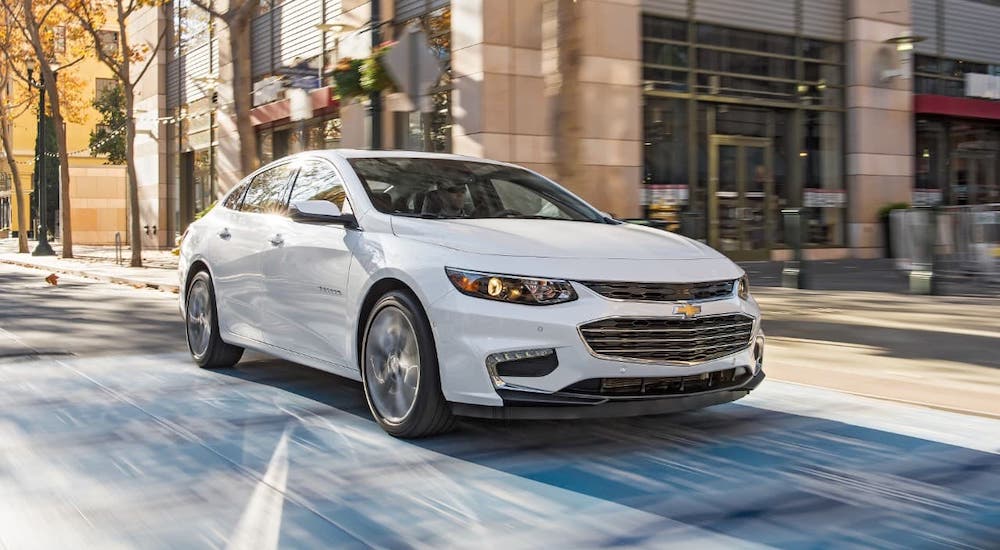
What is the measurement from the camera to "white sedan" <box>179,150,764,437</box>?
4.82 m

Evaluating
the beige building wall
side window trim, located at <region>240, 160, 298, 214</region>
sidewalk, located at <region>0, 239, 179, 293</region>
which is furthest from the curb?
side window trim, located at <region>240, 160, 298, 214</region>

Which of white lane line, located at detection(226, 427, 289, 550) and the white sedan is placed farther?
the white sedan

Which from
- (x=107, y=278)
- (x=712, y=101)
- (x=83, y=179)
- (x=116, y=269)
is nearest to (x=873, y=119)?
(x=712, y=101)

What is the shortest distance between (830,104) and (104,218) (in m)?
38.4

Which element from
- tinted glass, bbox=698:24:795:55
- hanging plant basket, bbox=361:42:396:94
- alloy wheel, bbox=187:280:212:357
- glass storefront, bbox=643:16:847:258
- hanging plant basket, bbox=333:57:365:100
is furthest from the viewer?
tinted glass, bbox=698:24:795:55

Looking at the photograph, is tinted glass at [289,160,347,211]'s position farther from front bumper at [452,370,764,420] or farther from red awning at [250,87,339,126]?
red awning at [250,87,339,126]

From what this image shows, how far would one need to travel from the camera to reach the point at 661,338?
193 inches

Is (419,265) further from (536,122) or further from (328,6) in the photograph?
(328,6)

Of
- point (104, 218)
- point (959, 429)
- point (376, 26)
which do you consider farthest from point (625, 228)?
point (104, 218)

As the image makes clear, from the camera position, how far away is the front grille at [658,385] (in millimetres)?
4812

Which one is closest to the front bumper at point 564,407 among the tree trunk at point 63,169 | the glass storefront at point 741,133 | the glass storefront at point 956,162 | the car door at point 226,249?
the car door at point 226,249

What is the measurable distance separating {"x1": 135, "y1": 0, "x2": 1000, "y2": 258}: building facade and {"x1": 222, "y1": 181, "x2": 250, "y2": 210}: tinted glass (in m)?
7.77

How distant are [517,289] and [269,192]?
2.86 m

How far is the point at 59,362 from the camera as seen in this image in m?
8.40
